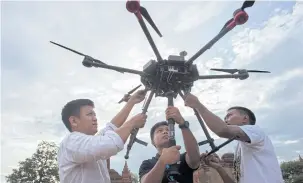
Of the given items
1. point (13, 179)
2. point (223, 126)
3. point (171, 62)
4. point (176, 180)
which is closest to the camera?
point (171, 62)

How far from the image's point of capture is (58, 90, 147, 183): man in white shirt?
10.8 ft

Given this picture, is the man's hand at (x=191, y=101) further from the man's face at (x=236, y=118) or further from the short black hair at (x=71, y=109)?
the short black hair at (x=71, y=109)

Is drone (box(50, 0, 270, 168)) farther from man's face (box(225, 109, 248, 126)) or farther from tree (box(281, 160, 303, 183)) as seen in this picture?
tree (box(281, 160, 303, 183))

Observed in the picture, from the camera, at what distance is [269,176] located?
3.86 meters

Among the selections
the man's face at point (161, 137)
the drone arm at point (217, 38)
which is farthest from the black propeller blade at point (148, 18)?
the man's face at point (161, 137)

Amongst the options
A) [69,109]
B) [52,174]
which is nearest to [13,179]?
[52,174]

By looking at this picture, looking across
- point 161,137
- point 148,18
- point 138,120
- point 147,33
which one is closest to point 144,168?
point 161,137

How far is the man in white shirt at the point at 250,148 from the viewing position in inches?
154

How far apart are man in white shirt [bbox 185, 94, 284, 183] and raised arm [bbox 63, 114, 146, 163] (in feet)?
3.79

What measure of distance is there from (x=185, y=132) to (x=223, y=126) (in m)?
0.72

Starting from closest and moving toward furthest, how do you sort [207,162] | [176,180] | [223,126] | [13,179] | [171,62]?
[171,62] → [223,126] → [176,180] → [207,162] → [13,179]

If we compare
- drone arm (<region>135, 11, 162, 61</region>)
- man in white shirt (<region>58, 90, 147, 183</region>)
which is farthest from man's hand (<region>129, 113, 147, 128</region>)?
drone arm (<region>135, 11, 162, 61</region>)

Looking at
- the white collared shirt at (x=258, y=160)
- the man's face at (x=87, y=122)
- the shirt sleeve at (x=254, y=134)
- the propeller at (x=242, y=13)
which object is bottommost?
the white collared shirt at (x=258, y=160)

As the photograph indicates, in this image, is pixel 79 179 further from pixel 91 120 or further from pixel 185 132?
pixel 185 132
